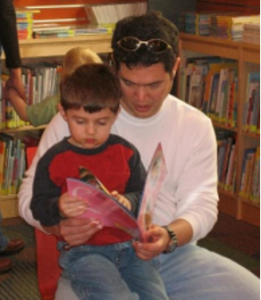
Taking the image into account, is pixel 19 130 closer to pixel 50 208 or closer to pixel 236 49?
pixel 236 49

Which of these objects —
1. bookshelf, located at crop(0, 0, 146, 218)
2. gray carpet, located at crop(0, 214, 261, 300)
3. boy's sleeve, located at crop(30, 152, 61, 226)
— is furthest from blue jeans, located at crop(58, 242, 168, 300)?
bookshelf, located at crop(0, 0, 146, 218)

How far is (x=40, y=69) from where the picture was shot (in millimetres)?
4570

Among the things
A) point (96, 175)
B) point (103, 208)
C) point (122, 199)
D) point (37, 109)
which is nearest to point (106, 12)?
point (37, 109)

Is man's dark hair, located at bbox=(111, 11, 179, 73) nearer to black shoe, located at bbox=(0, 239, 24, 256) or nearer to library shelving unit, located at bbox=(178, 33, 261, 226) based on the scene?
black shoe, located at bbox=(0, 239, 24, 256)

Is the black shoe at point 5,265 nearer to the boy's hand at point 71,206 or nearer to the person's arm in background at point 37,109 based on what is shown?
the person's arm in background at point 37,109

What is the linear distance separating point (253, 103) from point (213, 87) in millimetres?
400

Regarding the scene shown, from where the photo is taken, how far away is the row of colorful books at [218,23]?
4387 millimetres

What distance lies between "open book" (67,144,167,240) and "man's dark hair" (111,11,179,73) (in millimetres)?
349

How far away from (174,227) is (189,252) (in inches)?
5.8

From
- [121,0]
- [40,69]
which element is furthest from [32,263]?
[121,0]

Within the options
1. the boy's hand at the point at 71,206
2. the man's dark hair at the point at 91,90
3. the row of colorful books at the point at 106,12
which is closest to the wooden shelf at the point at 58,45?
the row of colorful books at the point at 106,12

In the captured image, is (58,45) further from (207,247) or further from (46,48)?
(207,247)

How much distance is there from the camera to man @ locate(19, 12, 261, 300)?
6.89 feet

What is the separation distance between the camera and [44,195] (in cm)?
201
